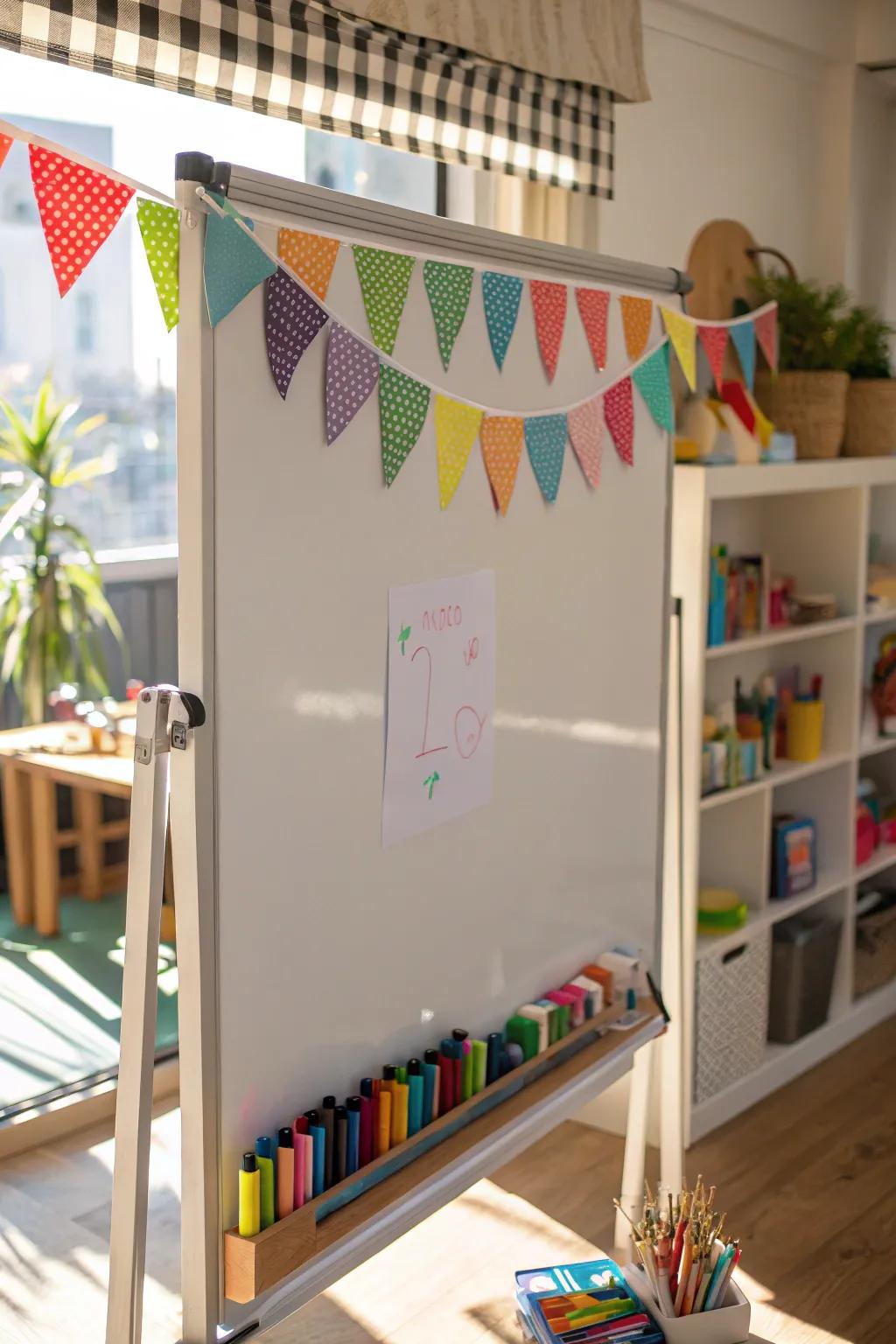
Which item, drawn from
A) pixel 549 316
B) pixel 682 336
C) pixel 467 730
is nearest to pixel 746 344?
pixel 682 336

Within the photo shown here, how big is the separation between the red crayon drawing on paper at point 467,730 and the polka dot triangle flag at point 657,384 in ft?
2.03

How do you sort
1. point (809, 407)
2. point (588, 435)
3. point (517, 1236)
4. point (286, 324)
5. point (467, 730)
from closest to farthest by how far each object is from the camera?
point (286, 324) < point (467, 730) < point (588, 435) < point (517, 1236) < point (809, 407)

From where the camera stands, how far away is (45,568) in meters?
2.74

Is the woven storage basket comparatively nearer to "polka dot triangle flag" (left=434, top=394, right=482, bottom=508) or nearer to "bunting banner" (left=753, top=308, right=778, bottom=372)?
"bunting banner" (left=753, top=308, right=778, bottom=372)

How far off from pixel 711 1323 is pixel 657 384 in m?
1.29

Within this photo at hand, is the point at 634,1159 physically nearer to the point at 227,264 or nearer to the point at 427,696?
the point at 427,696

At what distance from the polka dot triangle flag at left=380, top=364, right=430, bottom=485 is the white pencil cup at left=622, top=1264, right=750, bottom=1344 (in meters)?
1.03

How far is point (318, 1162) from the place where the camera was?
147 cm

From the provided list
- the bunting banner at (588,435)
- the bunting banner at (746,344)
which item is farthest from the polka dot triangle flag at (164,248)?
the bunting banner at (746,344)

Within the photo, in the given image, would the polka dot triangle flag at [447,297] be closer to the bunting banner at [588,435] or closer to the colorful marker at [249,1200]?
the bunting banner at [588,435]

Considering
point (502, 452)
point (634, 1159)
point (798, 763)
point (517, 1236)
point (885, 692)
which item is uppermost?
point (502, 452)

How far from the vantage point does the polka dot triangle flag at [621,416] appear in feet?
6.49

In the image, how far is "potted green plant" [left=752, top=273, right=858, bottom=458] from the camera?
9.76ft

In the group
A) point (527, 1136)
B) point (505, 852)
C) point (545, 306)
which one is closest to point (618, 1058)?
point (527, 1136)
